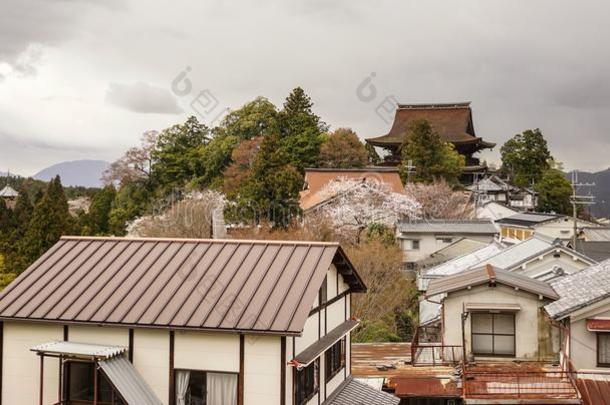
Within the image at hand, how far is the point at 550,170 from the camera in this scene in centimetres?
→ 6309

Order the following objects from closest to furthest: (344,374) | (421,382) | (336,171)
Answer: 1. (344,374)
2. (421,382)
3. (336,171)

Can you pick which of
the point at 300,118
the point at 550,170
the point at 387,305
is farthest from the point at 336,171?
the point at 550,170

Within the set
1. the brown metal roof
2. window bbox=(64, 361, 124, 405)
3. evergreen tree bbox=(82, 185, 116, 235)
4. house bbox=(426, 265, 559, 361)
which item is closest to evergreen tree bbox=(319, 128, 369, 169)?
evergreen tree bbox=(82, 185, 116, 235)

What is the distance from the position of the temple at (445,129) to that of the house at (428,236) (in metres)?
17.8

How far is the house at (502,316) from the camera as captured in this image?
18.5 metres

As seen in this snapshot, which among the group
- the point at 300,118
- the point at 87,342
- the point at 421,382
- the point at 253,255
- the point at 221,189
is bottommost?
the point at 421,382

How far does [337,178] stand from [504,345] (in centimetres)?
2741

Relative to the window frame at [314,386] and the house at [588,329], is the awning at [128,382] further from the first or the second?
the house at [588,329]

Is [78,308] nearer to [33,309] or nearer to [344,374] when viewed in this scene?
[33,309]

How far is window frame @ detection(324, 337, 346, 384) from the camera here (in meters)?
14.2

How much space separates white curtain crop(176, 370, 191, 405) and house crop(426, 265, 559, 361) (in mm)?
9579

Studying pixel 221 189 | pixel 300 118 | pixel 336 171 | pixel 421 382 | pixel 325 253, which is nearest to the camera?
pixel 325 253

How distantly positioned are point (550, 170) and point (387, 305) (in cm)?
4135

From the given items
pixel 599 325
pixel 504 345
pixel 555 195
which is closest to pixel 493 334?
pixel 504 345
